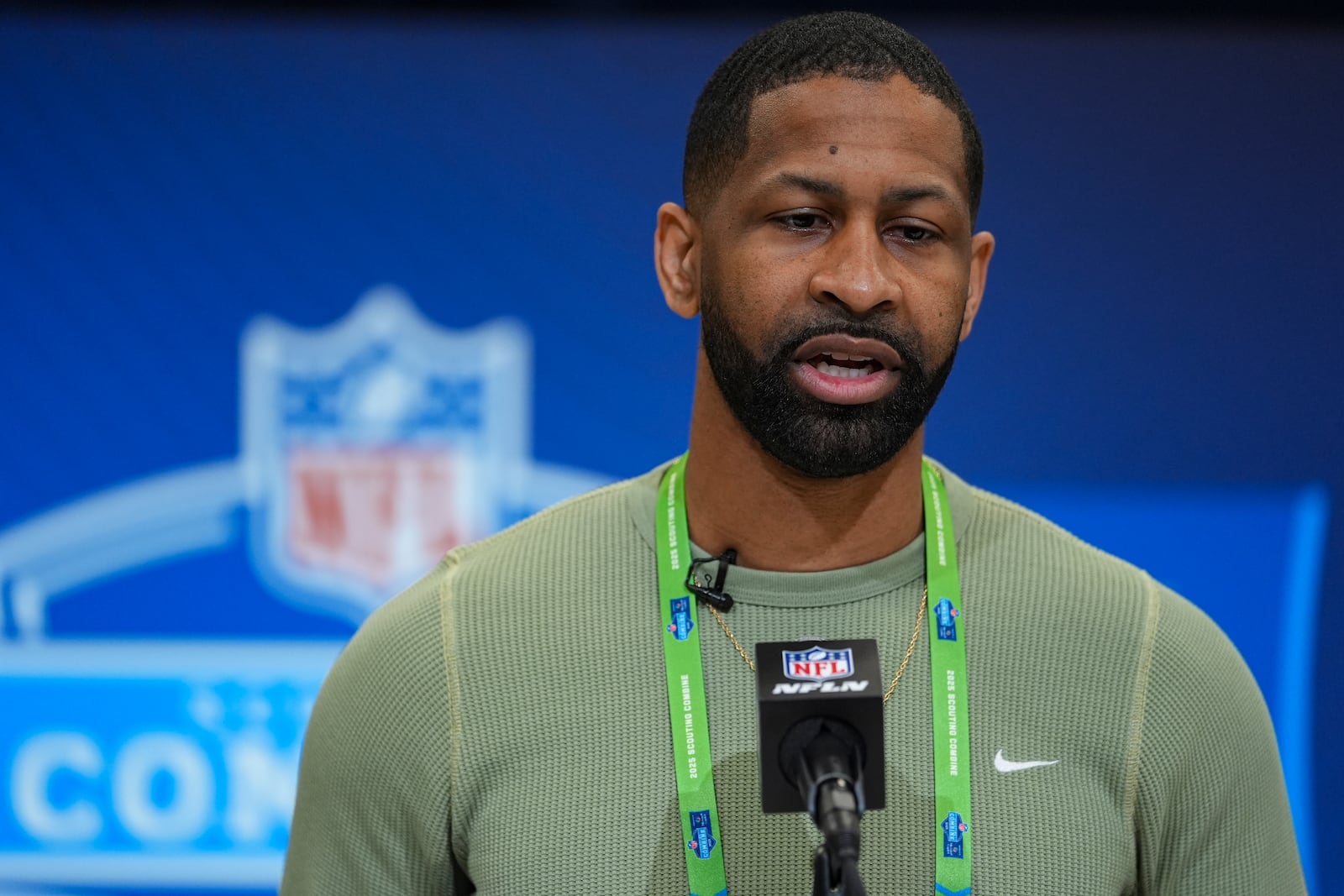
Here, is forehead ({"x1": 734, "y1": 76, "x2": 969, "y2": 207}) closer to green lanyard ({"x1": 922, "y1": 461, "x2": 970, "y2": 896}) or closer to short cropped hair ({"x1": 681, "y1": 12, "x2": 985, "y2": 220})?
short cropped hair ({"x1": 681, "y1": 12, "x2": 985, "y2": 220})

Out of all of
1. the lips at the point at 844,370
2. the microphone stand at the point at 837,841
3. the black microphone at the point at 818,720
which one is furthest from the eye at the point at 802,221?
the microphone stand at the point at 837,841

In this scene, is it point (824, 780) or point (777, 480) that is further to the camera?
point (777, 480)

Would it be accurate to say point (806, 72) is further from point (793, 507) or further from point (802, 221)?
point (793, 507)

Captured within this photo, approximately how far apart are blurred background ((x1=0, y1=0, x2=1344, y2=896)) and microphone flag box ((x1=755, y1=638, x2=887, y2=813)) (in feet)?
5.74

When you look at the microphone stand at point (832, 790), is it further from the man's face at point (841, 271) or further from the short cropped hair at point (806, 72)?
the short cropped hair at point (806, 72)

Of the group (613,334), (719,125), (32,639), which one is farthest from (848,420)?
(32,639)

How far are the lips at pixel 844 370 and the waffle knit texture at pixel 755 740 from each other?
0.19 meters

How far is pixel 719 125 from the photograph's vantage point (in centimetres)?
135

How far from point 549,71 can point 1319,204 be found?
1516mm

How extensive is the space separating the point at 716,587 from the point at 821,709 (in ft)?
1.02

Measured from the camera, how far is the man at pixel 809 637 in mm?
1259

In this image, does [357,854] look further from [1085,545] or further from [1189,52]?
[1189,52]

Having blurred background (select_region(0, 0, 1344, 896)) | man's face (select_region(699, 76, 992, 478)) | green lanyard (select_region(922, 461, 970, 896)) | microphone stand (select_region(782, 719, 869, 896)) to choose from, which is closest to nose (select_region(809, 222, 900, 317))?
man's face (select_region(699, 76, 992, 478))

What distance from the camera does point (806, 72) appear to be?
4.27 ft
